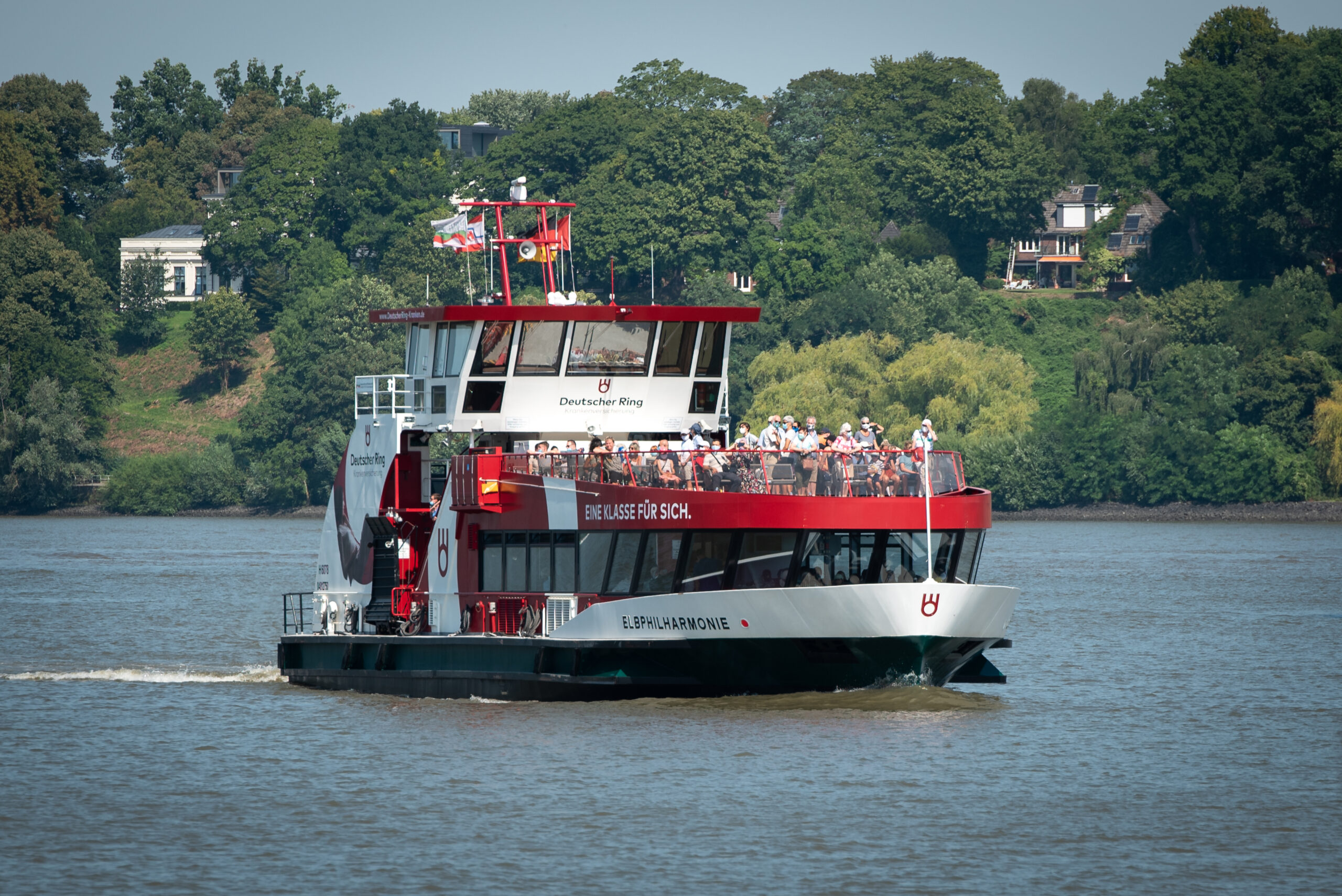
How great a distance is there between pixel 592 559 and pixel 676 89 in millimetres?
125857

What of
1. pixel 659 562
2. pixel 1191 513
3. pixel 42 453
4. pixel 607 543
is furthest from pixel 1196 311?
pixel 659 562

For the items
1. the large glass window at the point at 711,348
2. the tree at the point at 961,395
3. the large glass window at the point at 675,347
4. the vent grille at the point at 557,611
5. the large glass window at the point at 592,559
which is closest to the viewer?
the large glass window at the point at 592,559

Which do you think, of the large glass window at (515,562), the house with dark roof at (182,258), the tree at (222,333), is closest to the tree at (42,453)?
the tree at (222,333)

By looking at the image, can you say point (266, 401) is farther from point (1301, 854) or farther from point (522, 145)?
point (1301, 854)

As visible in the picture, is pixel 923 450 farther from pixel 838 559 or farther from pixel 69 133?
pixel 69 133

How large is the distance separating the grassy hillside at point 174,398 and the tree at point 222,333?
1158mm

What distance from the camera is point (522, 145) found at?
479 ft

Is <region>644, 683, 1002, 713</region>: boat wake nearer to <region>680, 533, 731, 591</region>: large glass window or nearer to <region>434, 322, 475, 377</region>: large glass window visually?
<region>680, 533, 731, 591</region>: large glass window

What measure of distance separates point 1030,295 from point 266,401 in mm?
48892

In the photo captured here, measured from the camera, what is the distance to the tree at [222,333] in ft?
435

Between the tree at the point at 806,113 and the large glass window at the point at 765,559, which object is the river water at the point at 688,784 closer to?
the large glass window at the point at 765,559

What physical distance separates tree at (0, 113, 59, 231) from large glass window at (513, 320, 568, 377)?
122 metres

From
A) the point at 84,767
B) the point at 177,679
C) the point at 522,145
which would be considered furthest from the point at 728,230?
the point at 84,767

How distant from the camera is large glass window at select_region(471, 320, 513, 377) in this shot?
33.1 m
